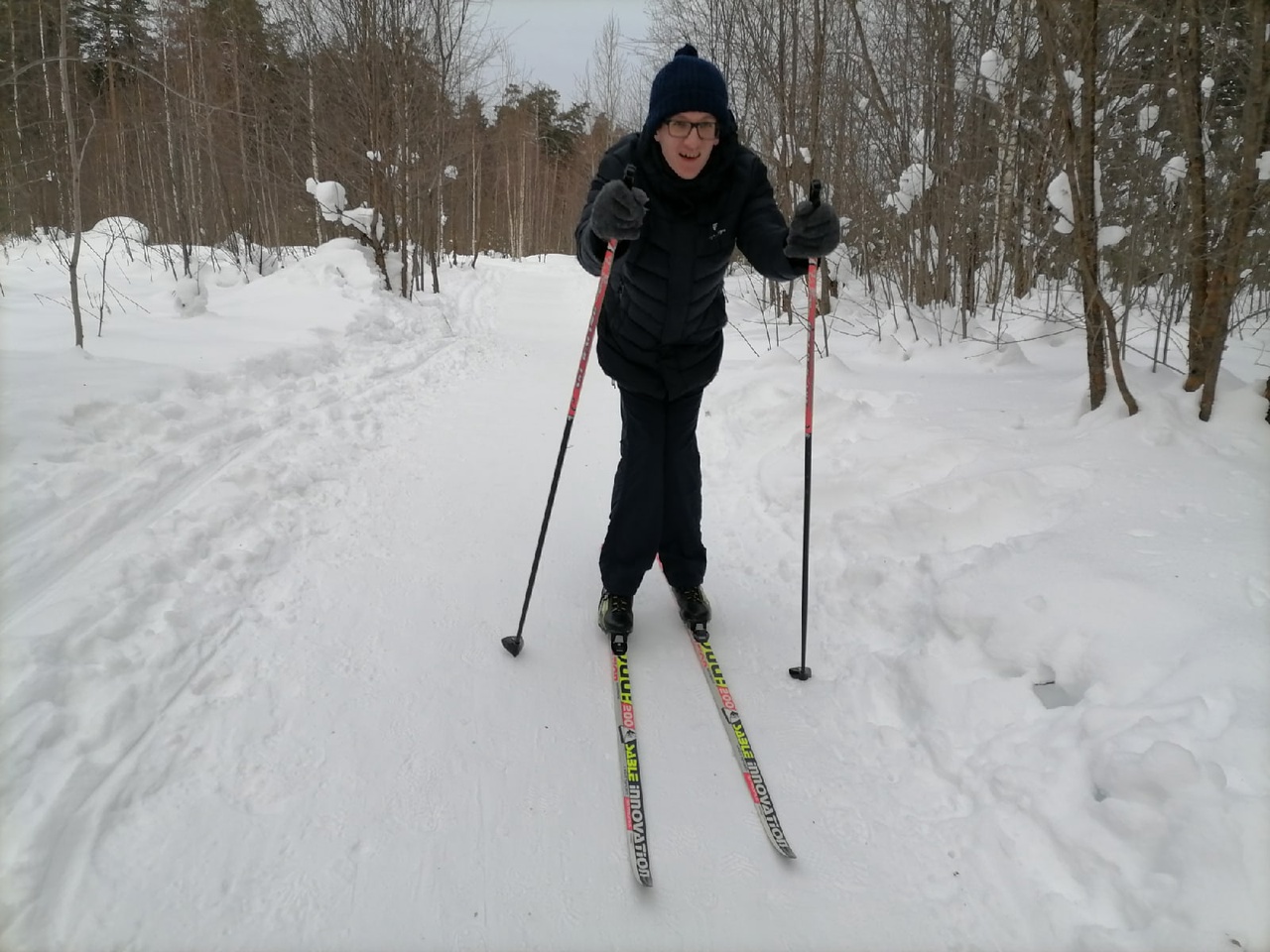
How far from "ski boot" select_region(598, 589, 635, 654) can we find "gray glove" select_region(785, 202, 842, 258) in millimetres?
1502

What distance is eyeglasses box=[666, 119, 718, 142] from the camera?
7.33 feet

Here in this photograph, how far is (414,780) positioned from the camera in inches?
73.5

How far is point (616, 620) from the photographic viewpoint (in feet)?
8.61

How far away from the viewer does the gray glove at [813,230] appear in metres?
2.26

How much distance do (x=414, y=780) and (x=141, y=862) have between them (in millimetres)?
623

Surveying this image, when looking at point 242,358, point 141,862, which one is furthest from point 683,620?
point 242,358

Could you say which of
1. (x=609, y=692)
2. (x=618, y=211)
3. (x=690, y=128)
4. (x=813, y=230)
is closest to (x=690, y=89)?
(x=690, y=128)

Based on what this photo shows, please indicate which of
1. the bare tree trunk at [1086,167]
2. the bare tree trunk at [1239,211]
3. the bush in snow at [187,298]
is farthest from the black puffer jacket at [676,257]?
the bush in snow at [187,298]

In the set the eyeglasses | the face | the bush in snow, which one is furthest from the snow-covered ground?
the bush in snow

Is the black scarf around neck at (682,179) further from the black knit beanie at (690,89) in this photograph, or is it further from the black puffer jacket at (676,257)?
the black knit beanie at (690,89)

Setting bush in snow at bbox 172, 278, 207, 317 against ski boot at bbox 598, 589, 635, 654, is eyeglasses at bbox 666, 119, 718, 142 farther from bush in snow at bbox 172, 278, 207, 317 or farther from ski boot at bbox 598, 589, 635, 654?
bush in snow at bbox 172, 278, 207, 317

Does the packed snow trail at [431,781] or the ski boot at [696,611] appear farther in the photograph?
the ski boot at [696,611]

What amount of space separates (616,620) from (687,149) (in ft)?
5.78

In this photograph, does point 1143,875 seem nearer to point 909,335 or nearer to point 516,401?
point 516,401
